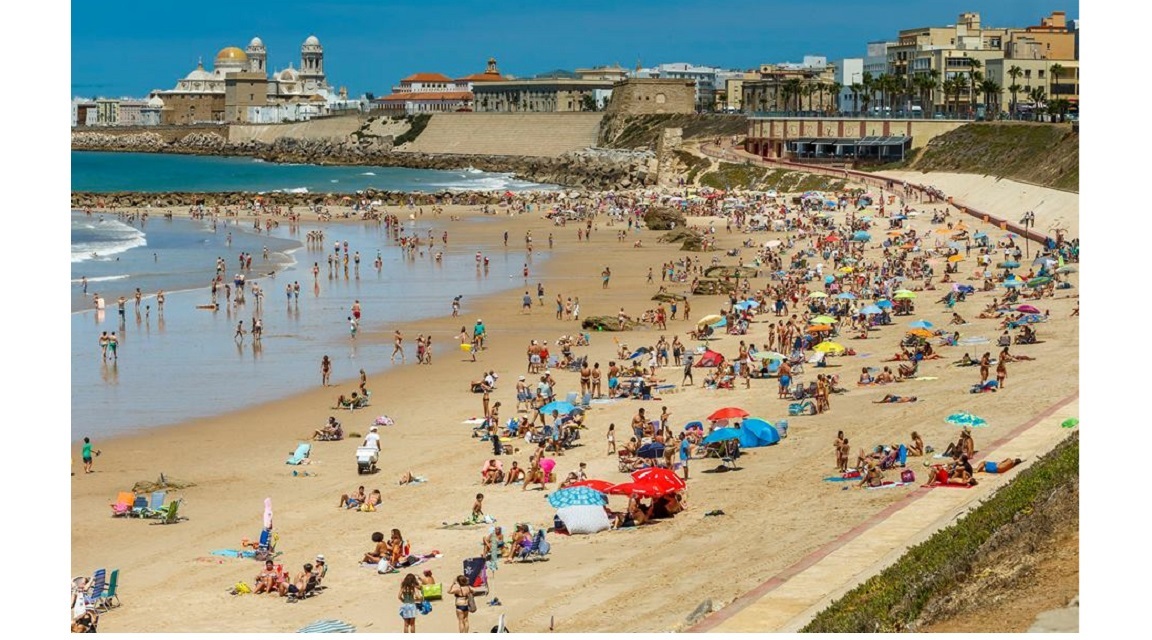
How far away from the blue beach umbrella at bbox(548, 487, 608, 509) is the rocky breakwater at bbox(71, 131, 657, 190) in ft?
272

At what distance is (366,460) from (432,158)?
125774mm

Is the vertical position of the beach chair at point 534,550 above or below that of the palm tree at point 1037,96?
below

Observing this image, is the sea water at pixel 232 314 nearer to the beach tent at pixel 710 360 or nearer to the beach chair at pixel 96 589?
the beach tent at pixel 710 360

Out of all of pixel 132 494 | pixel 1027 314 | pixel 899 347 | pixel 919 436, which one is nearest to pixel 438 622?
pixel 132 494

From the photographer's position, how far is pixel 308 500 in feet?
64.0

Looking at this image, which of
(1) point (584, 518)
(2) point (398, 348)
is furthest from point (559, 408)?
(2) point (398, 348)

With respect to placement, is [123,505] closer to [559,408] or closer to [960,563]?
[559,408]

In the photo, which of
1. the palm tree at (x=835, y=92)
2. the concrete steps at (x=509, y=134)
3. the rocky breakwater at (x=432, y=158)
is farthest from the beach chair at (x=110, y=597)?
the concrete steps at (x=509, y=134)

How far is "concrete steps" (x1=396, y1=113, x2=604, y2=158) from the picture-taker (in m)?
137

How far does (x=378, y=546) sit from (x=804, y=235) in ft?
138

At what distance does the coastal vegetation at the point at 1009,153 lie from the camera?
212ft

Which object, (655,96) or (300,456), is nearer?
(300,456)

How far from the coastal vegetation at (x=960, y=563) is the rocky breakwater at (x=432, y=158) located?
86.4 meters

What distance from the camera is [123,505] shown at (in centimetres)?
1902
